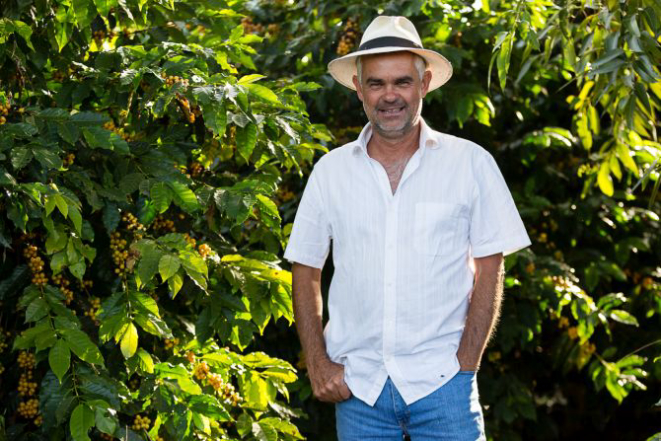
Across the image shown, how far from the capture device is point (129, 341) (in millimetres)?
2900

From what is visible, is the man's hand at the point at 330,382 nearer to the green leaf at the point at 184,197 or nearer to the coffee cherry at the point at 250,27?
the green leaf at the point at 184,197

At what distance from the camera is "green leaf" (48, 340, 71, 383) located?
110 inches

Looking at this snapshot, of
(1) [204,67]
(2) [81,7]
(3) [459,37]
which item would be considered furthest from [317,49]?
(2) [81,7]

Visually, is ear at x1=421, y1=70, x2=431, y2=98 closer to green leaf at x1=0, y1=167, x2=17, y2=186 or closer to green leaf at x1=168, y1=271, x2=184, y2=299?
green leaf at x1=168, y1=271, x2=184, y2=299

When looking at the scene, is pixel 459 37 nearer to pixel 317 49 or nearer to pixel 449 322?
pixel 317 49

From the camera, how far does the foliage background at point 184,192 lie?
116 inches

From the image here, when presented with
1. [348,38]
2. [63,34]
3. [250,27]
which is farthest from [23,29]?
[250,27]

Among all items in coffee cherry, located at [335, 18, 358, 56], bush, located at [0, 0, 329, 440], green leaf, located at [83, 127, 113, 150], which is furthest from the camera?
coffee cherry, located at [335, 18, 358, 56]

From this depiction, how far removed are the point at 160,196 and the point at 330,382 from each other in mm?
752

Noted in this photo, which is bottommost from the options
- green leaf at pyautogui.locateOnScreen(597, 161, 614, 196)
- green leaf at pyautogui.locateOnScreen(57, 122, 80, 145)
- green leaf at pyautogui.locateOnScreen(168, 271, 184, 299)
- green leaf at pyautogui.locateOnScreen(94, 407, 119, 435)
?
green leaf at pyautogui.locateOnScreen(94, 407, 119, 435)

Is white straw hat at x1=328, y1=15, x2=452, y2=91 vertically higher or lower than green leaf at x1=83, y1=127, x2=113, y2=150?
higher

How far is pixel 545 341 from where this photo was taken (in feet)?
16.9

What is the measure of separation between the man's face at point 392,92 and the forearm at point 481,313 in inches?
16.2

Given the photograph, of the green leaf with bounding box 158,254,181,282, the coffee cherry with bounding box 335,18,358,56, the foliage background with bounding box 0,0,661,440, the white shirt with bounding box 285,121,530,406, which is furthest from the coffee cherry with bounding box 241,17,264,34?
the white shirt with bounding box 285,121,530,406
